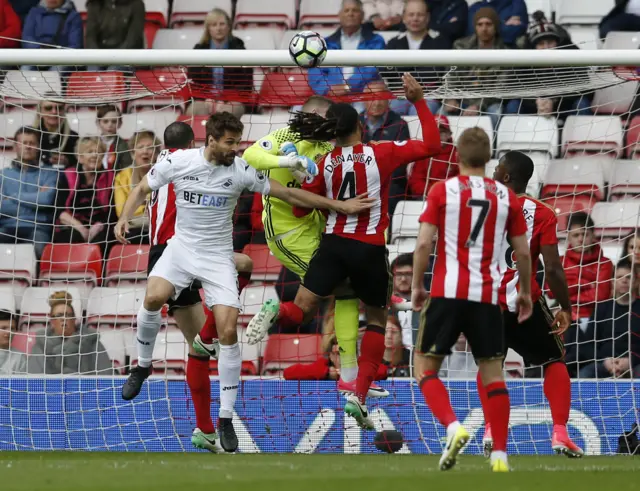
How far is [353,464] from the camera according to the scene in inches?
307

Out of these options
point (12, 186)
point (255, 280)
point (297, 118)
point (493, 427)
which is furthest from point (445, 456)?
point (12, 186)

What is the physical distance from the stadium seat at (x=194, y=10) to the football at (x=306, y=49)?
6.36m

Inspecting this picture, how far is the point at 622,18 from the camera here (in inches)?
543

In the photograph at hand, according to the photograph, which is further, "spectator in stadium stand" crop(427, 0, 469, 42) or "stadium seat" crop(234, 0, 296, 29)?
"stadium seat" crop(234, 0, 296, 29)

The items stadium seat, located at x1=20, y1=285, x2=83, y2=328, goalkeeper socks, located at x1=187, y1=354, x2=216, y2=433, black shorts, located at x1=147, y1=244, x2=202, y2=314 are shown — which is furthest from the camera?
stadium seat, located at x1=20, y1=285, x2=83, y2=328

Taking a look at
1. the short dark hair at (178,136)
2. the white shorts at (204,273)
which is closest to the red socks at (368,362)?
the white shorts at (204,273)

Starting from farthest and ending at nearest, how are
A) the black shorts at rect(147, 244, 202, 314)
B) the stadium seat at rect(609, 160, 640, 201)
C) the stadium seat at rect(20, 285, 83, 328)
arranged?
the stadium seat at rect(609, 160, 640, 201) < the stadium seat at rect(20, 285, 83, 328) < the black shorts at rect(147, 244, 202, 314)

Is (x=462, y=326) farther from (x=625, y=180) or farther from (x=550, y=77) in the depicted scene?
(x=625, y=180)

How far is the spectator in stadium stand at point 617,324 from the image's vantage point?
34.8ft

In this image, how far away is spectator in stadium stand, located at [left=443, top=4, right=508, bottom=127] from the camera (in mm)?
10164

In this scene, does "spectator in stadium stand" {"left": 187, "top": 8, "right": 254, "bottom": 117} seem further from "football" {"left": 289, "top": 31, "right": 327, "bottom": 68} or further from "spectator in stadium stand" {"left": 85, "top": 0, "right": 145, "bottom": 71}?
"spectator in stadium stand" {"left": 85, "top": 0, "right": 145, "bottom": 71}

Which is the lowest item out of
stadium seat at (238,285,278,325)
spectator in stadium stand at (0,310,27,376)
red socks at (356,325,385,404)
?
spectator in stadium stand at (0,310,27,376)

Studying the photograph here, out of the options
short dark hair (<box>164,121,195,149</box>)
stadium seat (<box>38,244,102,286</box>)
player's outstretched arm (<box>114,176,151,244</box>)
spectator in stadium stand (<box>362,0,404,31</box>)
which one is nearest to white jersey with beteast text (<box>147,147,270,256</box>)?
player's outstretched arm (<box>114,176,151,244</box>)

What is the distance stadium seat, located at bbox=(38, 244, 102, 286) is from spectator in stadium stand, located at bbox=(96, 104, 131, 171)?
2.80 ft
